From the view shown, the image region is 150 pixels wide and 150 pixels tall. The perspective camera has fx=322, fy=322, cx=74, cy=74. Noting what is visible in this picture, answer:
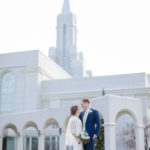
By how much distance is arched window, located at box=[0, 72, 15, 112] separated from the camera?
125 ft

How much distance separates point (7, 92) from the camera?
3853cm

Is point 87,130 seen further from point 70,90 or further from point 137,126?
point 70,90

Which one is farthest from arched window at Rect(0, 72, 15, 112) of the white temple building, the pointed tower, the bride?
the pointed tower

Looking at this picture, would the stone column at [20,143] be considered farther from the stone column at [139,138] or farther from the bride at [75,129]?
the bride at [75,129]

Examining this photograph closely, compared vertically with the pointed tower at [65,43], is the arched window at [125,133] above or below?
below

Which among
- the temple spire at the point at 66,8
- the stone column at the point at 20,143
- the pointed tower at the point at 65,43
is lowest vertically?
the stone column at the point at 20,143

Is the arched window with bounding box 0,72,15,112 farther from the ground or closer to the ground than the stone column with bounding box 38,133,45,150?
farther from the ground

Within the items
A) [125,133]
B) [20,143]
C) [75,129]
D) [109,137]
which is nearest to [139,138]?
[109,137]

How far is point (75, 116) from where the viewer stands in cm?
625

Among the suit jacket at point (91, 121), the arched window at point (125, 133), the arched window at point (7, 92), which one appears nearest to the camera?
the suit jacket at point (91, 121)

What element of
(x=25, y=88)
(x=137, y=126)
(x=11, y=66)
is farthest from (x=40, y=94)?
(x=137, y=126)

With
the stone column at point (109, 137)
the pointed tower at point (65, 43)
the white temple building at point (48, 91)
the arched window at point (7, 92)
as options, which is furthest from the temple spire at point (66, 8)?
the stone column at point (109, 137)

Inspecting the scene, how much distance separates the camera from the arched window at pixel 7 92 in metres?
38.1

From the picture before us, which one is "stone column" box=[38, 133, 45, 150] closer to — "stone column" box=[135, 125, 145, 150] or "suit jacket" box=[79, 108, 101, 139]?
"stone column" box=[135, 125, 145, 150]
